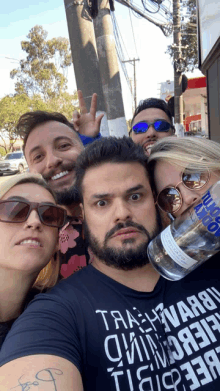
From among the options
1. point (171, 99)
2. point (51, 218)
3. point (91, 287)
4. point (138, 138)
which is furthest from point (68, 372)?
point (171, 99)

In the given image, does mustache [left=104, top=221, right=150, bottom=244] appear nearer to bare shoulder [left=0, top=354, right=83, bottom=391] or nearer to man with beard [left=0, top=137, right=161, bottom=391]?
man with beard [left=0, top=137, right=161, bottom=391]

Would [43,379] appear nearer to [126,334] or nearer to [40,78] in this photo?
[126,334]

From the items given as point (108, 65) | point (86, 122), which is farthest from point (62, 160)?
point (108, 65)

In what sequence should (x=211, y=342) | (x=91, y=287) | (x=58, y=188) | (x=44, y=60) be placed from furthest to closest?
(x=44, y=60) < (x=58, y=188) < (x=91, y=287) < (x=211, y=342)

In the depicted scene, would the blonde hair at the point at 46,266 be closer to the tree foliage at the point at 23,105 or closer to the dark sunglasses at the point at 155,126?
the dark sunglasses at the point at 155,126

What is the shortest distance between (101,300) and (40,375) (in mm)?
527

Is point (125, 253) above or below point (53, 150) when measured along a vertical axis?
below

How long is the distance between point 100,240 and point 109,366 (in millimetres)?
704

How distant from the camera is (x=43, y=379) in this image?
1218 millimetres

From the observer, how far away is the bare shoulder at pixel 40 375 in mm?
1196

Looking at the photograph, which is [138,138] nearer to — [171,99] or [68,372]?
[68,372]

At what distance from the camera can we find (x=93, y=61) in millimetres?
4199

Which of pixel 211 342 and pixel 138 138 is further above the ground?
pixel 138 138

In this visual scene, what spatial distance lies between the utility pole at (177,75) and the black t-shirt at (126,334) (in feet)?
34.0
